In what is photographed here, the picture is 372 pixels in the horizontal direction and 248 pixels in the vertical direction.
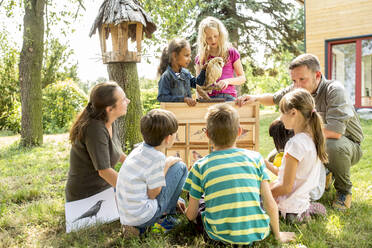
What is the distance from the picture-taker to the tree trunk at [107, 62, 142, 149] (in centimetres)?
513

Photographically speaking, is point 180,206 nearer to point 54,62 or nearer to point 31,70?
point 31,70

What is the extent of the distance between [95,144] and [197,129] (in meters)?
1.26

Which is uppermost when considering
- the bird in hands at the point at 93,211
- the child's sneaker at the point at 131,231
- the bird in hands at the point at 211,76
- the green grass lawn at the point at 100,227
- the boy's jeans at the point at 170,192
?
the bird in hands at the point at 211,76

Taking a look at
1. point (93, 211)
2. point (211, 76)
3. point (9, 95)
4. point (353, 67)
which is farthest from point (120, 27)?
point (9, 95)

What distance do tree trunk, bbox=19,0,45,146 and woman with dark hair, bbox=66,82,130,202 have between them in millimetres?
5629

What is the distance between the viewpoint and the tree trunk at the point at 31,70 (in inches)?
294

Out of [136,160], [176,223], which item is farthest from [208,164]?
[176,223]

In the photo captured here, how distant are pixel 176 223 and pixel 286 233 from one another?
0.88m

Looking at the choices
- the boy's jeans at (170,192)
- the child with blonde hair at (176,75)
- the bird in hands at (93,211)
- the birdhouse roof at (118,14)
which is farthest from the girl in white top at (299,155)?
the birdhouse roof at (118,14)

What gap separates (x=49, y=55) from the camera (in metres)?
15.2

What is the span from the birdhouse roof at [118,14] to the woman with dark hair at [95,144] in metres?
2.16

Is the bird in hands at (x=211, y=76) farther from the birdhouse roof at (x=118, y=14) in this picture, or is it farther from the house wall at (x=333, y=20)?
the house wall at (x=333, y=20)

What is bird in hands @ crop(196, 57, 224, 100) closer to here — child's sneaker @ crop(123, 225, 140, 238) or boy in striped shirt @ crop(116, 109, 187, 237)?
boy in striped shirt @ crop(116, 109, 187, 237)

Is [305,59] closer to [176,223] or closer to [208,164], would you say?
[208,164]
